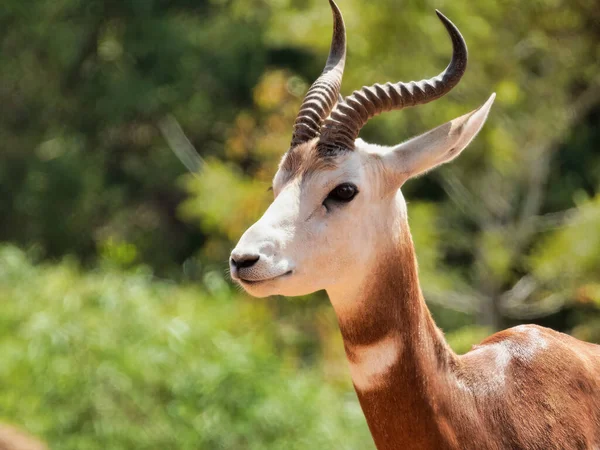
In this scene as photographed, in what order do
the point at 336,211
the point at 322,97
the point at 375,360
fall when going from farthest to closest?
1. the point at 322,97
2. the point at 336,211
3. the point at 375,360

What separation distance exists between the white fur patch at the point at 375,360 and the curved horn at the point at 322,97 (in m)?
0.77

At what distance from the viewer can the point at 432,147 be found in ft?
11.6

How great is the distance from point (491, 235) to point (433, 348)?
828 centimetres

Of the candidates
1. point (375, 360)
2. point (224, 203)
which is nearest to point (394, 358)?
point (375, 360)

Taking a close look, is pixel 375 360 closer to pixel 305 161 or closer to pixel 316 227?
pixel 316 227

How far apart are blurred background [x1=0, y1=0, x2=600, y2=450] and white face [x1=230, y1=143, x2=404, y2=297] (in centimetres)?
382

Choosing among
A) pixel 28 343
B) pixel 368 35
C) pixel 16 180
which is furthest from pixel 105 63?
pixel 28 343

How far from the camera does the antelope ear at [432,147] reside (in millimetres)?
3525

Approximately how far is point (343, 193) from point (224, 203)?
8422mm

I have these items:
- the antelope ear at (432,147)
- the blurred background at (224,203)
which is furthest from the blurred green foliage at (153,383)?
the antelope ear at (432,147)

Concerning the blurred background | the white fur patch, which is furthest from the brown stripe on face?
the blurred background

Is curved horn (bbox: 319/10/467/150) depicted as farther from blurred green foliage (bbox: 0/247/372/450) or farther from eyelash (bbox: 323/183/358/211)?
blurred green foliage (bbox: 0/247/372/450)

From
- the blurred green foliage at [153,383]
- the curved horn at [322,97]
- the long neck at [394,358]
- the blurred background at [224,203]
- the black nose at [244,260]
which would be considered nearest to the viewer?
the black nose at [244,260]

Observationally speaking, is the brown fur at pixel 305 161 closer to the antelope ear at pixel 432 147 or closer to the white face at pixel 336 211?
the white face at pixel 336 211
